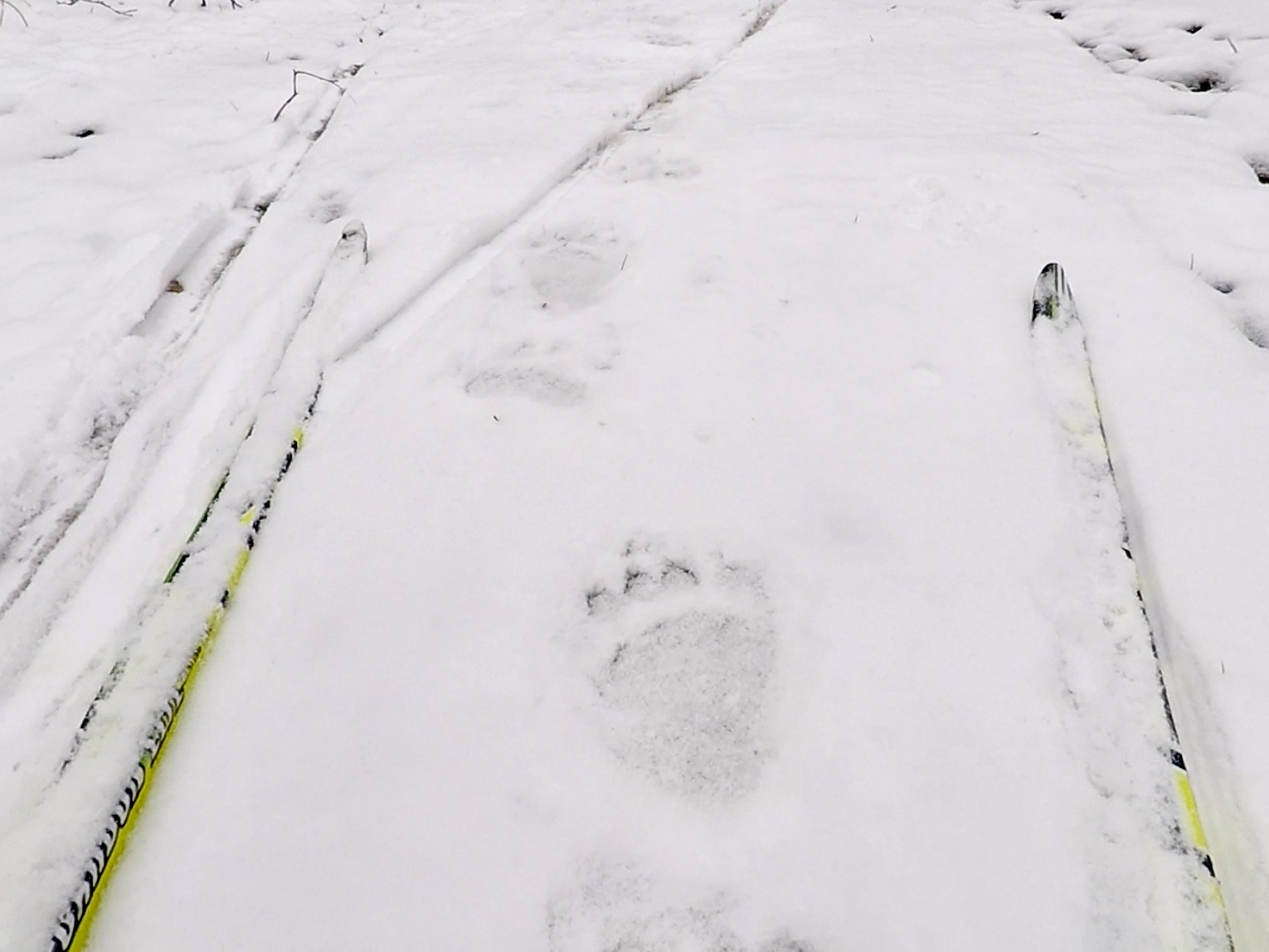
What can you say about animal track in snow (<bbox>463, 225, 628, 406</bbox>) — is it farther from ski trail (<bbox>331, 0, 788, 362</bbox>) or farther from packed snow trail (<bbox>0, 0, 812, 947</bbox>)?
packed snow trail (<bbox>0, 0, 812, 947</bbox>)

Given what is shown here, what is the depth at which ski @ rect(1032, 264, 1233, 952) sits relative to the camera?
3.40 ft

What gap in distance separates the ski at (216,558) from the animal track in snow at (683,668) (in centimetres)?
69

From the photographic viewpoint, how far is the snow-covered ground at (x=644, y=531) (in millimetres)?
1091

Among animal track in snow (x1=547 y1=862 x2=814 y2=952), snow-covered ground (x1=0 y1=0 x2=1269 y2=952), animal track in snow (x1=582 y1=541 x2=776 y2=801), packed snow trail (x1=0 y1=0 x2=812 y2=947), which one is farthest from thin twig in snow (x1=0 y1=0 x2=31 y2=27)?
animal track in snow (x1=547 y1=862 x2=814 y2=952)

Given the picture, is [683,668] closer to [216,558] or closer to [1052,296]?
[216,558]

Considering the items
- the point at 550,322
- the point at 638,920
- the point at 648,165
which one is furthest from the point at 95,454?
the point at 648,165

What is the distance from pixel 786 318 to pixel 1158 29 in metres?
3.08

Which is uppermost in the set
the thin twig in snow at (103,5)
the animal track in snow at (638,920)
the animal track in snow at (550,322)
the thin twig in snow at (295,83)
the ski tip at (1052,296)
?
the thin twig in snow at (103,5)

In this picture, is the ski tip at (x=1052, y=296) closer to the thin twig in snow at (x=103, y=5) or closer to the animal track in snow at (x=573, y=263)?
the animal track in snow at (x=573, y=263)

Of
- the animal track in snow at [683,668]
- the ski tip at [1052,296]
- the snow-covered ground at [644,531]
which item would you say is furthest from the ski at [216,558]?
the ski tip at [1052,296]

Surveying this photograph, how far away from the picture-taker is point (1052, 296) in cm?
198

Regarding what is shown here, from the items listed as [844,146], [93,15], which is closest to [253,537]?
[844,146]

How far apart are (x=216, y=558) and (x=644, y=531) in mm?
840

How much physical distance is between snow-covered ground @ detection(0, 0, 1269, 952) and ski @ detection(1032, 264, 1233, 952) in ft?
0.05
